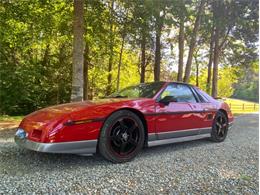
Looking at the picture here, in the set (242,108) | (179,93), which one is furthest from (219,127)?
(242,108)

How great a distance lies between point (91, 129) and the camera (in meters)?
3.88

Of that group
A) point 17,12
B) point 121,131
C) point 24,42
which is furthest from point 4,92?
point 121,131

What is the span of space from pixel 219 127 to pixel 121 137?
9.13ft

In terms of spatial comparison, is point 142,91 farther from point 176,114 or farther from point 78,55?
point 78,55

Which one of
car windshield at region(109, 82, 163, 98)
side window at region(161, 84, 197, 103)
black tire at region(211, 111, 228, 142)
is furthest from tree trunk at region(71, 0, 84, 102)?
black tire at region(211, 111, 228, 142)

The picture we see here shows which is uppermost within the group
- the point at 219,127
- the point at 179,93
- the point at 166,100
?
the point at 179,93

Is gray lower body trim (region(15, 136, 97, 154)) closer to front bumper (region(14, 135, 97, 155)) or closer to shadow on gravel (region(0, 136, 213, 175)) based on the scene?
front bumper (region(14, 135, 97, 155))

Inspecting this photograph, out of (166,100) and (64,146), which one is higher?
(166,100)

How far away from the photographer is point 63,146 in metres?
3.65

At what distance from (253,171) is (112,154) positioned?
1.96 m

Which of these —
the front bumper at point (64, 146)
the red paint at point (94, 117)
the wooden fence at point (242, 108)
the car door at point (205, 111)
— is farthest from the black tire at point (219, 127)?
the wooden fence at point (242, 108)

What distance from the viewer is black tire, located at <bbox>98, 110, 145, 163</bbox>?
158 inches

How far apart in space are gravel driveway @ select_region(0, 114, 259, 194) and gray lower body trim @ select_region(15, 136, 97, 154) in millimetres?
243

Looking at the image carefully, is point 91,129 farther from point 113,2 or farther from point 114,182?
point 113,2
